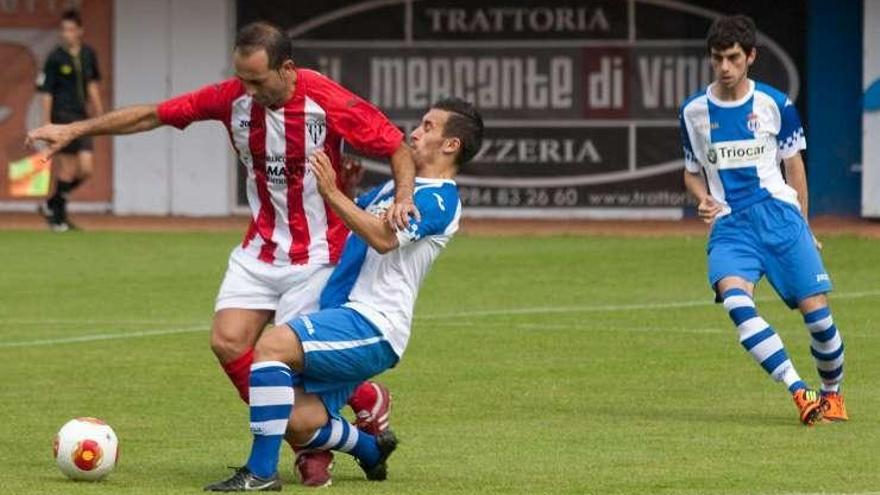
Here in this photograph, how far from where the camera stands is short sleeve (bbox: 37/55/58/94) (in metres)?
26.1

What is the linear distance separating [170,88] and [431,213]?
2042 cm

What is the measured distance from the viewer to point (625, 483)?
31.9 ft

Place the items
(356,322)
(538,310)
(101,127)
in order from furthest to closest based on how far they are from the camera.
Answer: (538,310), (101,127), (356,322)

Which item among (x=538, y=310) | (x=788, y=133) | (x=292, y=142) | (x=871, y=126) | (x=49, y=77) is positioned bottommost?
(x=538, y=310)

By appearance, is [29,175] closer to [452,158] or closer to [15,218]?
[15,218]

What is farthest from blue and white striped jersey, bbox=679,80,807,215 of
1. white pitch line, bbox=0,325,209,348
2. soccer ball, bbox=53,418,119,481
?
white pitch line, bbox=0,325,209,348

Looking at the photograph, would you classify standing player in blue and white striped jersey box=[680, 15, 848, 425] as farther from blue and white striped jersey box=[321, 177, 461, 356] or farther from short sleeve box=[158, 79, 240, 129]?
short sleeve box=[158, 79, 240, 129]

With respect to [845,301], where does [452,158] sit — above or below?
above

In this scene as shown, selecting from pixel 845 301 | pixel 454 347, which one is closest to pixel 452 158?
pixel 454 347

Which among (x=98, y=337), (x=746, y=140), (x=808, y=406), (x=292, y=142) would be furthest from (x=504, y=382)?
(x=292, y=142)

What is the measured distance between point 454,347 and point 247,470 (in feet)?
20.9

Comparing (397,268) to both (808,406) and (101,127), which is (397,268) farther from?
(808,406)

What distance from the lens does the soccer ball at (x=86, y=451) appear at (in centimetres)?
971

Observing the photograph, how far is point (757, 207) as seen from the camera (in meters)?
12.3
